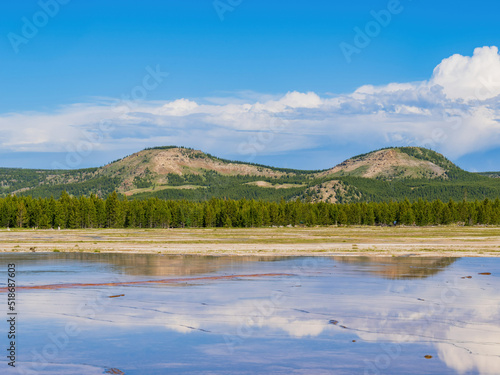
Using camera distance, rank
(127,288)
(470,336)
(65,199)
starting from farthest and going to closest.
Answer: (65,199)
(127,288)
(470,336)

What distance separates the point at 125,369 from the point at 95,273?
77.1 ft

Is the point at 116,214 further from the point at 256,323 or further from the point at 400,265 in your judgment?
the point at 256,323

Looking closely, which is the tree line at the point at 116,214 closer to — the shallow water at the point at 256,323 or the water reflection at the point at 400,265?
the water reflection at the point at 400,265

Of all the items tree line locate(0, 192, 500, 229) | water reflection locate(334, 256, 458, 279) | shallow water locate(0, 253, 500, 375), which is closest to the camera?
shallow water locate(0, 253, 500, 375)

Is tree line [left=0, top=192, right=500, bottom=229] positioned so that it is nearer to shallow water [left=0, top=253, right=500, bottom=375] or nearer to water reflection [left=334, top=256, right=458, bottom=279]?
water reflection [left=334, top=256, right=458, bottom=279]

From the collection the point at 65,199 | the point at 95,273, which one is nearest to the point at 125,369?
the point at 95,273

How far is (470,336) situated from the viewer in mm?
18172

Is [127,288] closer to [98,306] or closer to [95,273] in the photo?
[98,306]

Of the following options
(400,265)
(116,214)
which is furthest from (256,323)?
(116,214)

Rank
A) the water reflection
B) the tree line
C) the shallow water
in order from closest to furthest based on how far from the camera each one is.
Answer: the shallow water < the water reflection < the tree line

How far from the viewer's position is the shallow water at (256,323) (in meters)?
15.0

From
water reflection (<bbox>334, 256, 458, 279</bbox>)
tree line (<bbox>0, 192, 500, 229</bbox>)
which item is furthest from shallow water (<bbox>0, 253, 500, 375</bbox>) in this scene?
tree line (<bbox>0, 192, 500, 229</bbox>)

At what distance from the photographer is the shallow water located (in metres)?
15.0

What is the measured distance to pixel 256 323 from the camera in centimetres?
2028
